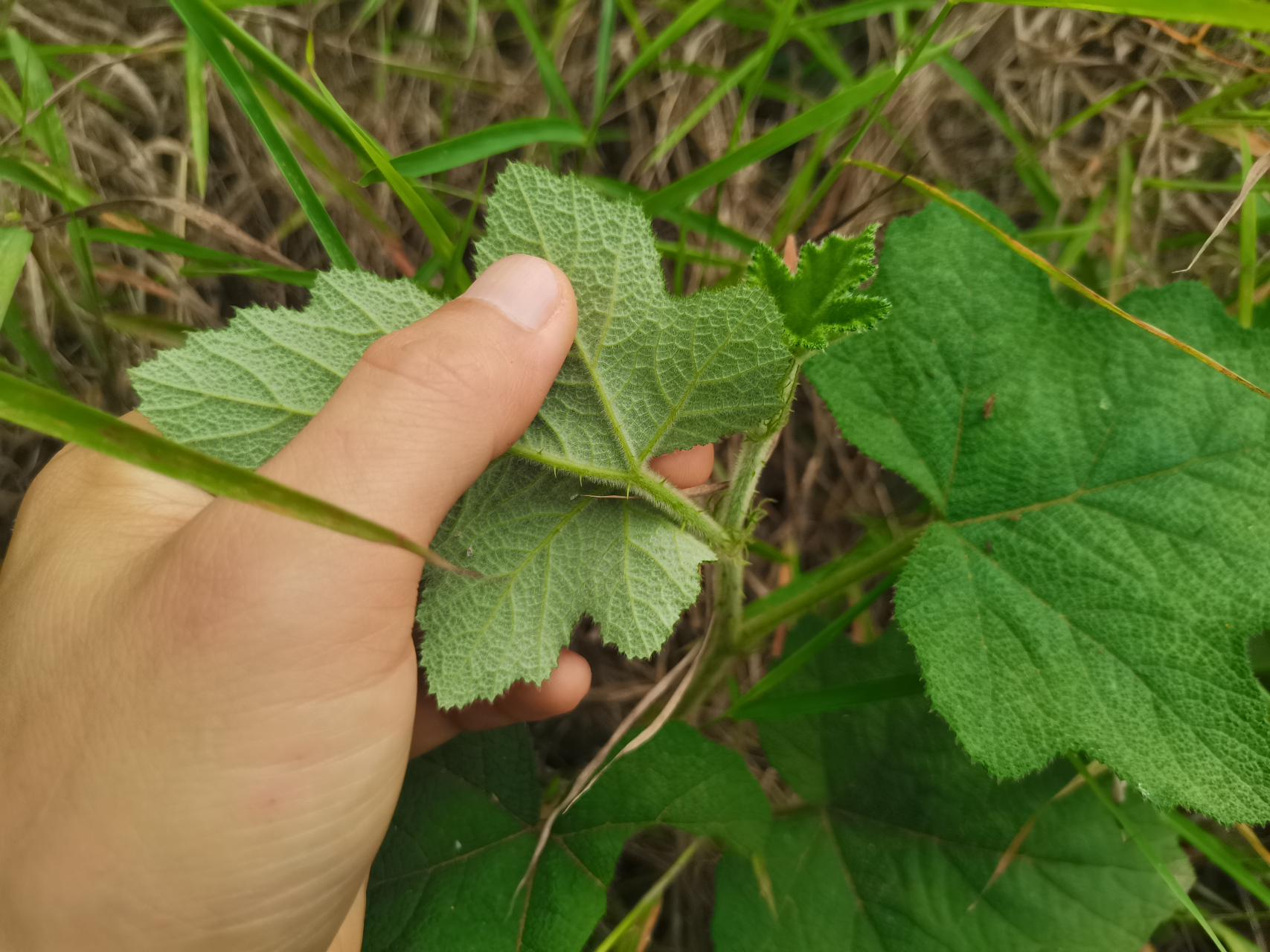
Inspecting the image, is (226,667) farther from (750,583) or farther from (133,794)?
(750,583)

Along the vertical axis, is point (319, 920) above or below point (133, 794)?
below

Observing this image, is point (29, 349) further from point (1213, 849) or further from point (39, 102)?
point (1213, 849)

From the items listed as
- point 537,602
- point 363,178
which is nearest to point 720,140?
point 363,178

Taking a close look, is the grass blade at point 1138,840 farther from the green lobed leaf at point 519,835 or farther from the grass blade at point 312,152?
the grass blade at point 312,152

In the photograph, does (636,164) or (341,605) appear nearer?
(341,605)

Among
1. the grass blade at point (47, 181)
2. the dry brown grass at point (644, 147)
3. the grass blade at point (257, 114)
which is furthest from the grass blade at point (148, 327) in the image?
the grass blade at point (257, 114)

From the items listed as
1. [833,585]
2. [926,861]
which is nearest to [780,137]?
[833,585]

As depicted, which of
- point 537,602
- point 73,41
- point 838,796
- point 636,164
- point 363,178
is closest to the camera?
point 537,602
